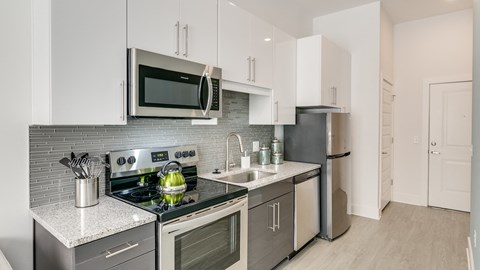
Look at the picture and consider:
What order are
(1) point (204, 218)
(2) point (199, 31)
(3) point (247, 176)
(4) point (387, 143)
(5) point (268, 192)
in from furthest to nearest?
(4) point (387, 143), (3) point (247, 176), (5) point (268, 192), (2) point (199, 31), (1) point (204, 218)

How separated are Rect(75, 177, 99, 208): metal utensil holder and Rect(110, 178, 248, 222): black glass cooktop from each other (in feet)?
0.56

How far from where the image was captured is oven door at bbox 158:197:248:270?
4.67 ft

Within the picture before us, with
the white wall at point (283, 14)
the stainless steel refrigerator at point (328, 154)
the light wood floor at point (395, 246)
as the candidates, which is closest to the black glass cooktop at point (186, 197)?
the light wood floor at point (395, 246)

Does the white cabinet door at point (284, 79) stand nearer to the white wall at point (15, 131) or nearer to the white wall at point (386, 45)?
the white wall at point (386, 45)

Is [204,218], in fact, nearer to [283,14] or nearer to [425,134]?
[283,14]

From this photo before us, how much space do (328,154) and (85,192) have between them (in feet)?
7.67

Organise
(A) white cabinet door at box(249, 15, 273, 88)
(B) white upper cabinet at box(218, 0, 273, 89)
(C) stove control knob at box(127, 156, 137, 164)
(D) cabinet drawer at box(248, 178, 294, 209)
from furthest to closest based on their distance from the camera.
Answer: (A) white cabinet door at box(249, 15, 273, 88) < (B) white upper cabinet at box(218, 0, 273, 89) < (D) cabinet drawer at box(248, 178, 294, 209) < (C) stove control knob at box(127, 156, 137, 164)

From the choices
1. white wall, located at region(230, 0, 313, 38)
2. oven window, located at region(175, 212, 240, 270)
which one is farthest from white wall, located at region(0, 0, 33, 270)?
white wall, located at region(230, 0, 313, 38)

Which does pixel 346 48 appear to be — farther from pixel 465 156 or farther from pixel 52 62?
pixel 52 62

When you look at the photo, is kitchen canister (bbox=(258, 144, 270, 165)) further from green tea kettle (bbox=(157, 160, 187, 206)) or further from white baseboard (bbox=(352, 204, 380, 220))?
white baseboard (bbox=(352, 204, 380, 220))

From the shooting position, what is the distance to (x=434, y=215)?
12.9 feet

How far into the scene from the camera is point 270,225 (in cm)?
226

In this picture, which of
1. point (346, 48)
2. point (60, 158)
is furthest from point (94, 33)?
point (346, 48)

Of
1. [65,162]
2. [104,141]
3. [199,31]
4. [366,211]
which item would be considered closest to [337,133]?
[366,211]
